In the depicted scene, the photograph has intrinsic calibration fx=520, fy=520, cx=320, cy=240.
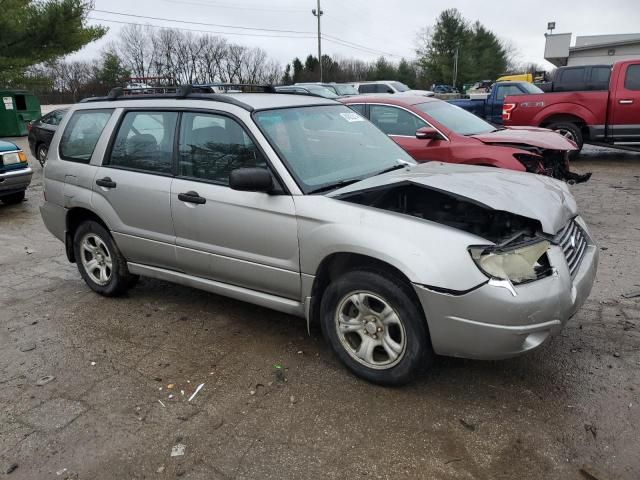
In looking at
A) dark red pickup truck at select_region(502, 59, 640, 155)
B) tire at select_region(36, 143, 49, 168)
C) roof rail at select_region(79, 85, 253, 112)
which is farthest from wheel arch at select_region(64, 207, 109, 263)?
dark red pickup truck at select_region(502, 59, 640, 155)

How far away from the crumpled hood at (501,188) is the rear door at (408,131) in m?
2.87

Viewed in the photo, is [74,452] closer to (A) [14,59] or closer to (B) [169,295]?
(B) [169,295]

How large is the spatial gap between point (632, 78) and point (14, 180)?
12006mm

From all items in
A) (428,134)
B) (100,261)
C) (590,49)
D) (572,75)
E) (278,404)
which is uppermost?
(590,49)

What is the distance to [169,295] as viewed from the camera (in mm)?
4871

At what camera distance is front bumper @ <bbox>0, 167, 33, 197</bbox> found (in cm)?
874

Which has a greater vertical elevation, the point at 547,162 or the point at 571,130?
the point at 571,130

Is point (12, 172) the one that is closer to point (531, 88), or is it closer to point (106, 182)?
point (106, 182)

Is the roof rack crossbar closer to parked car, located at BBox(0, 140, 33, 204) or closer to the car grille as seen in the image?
the car grille

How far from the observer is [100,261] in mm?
4770

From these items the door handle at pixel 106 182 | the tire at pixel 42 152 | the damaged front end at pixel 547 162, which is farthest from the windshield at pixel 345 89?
the door handle at pixel 106 182

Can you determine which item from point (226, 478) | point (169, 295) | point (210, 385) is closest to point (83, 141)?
point (169, 295)

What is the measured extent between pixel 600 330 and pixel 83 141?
456 centimetres

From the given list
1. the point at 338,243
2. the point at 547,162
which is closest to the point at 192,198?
the point at 338,243
